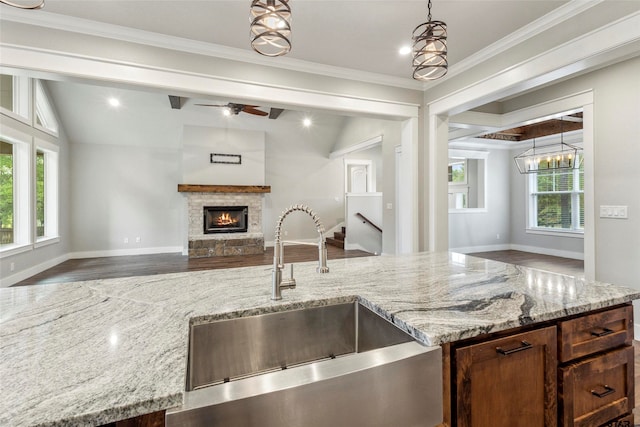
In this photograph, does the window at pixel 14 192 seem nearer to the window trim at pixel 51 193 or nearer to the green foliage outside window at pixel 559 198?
the window trim at pixel 51 193

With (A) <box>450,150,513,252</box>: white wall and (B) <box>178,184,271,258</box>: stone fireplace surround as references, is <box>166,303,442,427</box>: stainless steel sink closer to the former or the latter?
(B) <box>178,184,271,258</box>: stone fireplace surround

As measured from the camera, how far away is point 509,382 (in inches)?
40.8

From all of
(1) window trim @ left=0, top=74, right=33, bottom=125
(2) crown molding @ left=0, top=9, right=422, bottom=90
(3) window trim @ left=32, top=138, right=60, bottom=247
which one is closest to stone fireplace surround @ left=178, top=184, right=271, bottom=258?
(3) window trim @ left=32, top=138, right=60, bottom=247

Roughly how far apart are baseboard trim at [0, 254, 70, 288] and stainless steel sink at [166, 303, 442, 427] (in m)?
5.14

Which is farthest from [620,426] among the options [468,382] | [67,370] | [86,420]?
[67,370]

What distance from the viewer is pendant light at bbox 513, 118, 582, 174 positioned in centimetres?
558

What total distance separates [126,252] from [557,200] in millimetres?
9719

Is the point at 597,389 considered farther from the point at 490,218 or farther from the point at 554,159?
the point at 490,218

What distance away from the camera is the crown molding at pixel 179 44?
2.53 metres

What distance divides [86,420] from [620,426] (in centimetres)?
185

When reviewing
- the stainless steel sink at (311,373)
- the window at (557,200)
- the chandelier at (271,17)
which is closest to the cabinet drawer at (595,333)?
the stainless steel sink at (311,373)

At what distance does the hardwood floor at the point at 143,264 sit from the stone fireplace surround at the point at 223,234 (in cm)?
28

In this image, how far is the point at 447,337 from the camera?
926 mm

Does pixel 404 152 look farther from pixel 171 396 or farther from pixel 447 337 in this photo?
pixel 171 396
